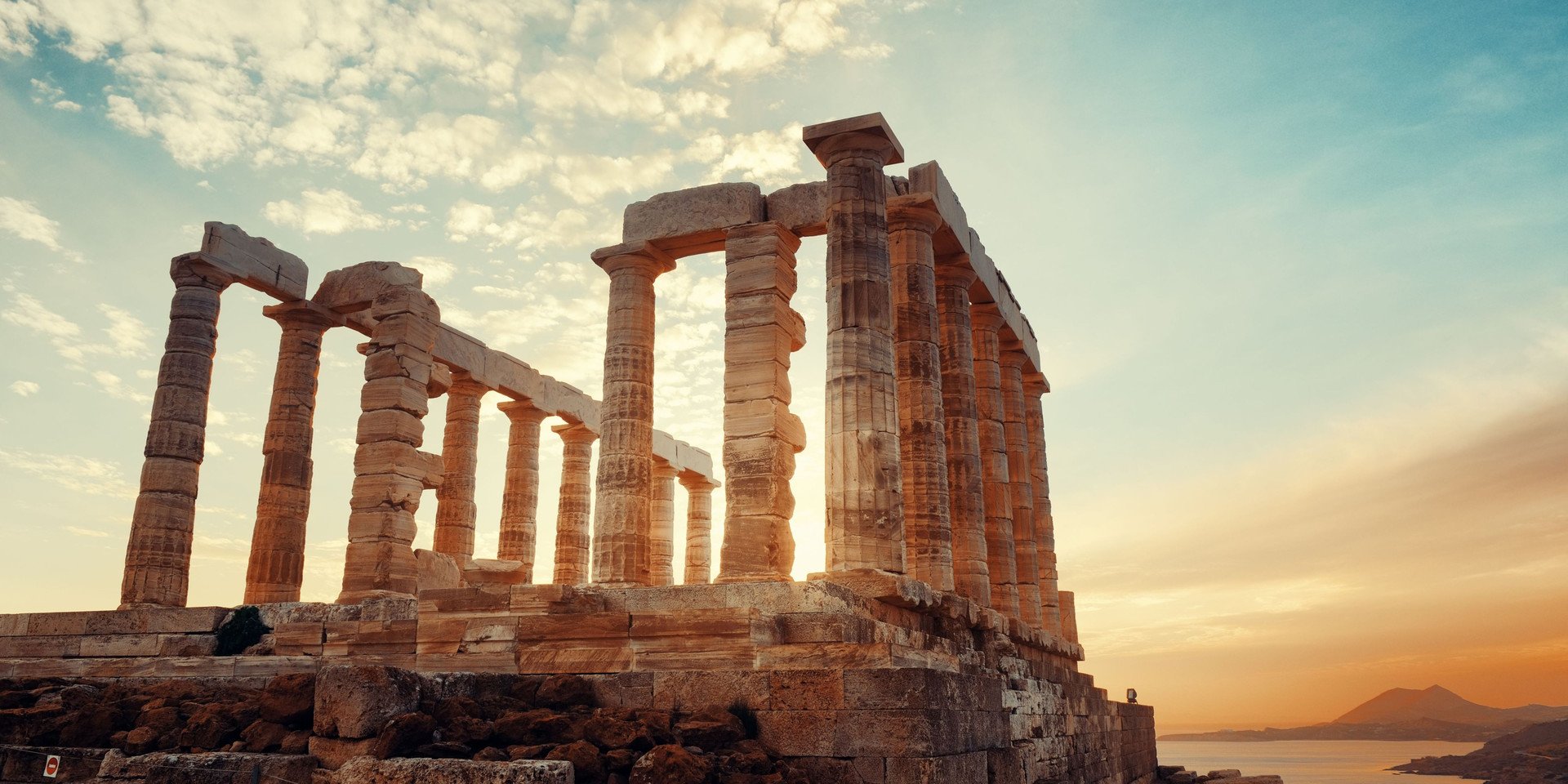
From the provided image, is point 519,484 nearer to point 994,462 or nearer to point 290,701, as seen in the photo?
point 994,462

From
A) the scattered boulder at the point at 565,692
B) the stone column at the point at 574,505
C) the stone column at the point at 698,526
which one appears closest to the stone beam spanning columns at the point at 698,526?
the stone column at the point at 698,526

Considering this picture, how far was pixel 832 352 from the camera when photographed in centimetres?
1770

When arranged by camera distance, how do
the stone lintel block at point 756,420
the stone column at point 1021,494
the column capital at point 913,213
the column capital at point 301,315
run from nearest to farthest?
the stone lintel block at point 756,420, the column capital at point 913,213, the column capital at point 301,315, the stone column at point 1021,494

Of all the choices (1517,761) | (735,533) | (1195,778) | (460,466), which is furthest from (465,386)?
(1517,761)

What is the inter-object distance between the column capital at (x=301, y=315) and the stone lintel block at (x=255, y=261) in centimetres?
22

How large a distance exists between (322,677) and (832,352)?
10408 mm

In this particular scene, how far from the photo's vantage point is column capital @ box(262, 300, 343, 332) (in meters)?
24.3

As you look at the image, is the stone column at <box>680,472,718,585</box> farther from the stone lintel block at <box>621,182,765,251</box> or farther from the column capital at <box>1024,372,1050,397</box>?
the stone lintel block at <box>621,182,765,251</box>

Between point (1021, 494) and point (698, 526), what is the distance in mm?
15975

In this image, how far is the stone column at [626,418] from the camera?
1934cm

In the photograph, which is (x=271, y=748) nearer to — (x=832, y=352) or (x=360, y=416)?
(x=832, y=352)

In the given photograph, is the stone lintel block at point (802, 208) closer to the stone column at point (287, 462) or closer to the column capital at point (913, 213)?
the column capital at point (913, 213)

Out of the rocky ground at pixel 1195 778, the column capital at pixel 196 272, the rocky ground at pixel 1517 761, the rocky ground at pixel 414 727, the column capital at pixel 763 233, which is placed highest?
the column capital at pixel 196 272

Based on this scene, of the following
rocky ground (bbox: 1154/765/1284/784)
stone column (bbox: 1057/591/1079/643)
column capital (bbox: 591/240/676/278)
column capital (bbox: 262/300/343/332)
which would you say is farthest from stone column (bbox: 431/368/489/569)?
rocky ground (bbox: 1154/765/1284/784)
